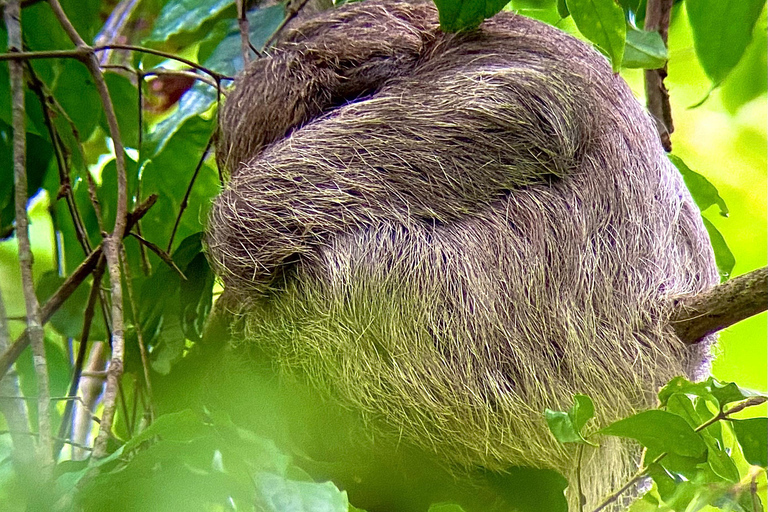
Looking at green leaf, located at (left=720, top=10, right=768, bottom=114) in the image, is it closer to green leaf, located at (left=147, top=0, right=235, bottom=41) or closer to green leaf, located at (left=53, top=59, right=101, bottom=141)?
green leaf, located at (left=147, top=0, right=235, bottom=41)

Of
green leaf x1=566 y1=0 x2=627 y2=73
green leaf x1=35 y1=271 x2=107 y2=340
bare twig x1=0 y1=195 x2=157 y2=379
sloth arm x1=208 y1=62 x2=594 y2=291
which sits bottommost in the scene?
green leaf x1=35 y1=271 x2=107 y2=340

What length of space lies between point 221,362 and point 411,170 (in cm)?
49

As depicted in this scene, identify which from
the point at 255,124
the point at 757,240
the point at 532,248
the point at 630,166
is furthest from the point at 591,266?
the point at 757,240

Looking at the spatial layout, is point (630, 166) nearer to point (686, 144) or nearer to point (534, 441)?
point (534, 441)

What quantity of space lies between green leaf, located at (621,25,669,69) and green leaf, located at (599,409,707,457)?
0.70 metres

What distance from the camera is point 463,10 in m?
1.20

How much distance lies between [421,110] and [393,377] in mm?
460

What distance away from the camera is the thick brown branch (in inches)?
41.9

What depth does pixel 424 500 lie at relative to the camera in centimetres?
124

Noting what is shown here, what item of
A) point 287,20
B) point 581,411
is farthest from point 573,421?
point 287,20

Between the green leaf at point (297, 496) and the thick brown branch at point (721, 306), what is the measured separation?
2.02 ft

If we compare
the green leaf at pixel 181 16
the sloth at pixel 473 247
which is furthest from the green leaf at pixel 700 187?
the green leaf at pixel 181 16

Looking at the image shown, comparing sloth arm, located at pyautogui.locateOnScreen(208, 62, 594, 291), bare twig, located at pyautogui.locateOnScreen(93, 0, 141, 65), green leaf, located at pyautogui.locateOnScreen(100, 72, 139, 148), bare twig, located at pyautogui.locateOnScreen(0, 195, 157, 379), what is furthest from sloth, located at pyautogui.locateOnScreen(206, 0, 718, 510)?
bare twig, located at pyautogui.locateOnScreen(93, 0, 141, 65)

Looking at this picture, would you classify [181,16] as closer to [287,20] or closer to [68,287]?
[287,20]
